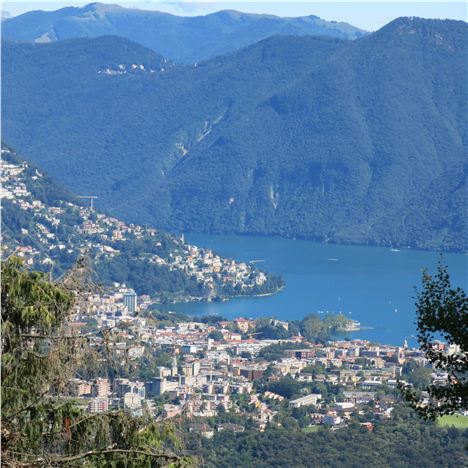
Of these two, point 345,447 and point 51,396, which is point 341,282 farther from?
point 51,396

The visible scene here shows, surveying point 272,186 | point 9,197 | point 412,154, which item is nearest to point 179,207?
point 272,186

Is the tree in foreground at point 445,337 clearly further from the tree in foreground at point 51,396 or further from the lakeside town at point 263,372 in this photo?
the lakeside town at point 263,372

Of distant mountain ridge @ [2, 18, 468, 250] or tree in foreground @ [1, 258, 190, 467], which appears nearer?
tree in foreground @ [1, 258, 190, 467]

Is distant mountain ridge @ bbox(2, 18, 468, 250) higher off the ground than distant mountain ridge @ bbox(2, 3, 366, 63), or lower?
lower

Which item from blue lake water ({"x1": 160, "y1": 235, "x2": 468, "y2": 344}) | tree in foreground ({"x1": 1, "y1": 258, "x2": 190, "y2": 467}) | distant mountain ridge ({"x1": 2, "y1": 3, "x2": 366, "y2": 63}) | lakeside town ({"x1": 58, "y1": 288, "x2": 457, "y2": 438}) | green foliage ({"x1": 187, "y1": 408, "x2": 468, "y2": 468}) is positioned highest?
distant mountain ridge ({"x1": 2, "y1": 3, "x2": 366, "y2": 63})

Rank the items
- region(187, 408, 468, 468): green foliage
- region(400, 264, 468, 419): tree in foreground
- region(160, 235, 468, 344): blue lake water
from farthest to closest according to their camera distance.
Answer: region(160, 235, 468, 344): blue lake water → region(187, 408, 468, 468): green foliage → region(400, 264, 468, 419): tree in foreground

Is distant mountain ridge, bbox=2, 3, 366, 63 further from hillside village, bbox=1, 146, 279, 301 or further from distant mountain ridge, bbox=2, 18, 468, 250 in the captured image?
hillside village, bbox=1, 146, 279, 301

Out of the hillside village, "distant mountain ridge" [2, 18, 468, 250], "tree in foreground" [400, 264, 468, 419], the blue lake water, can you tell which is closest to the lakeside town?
the blue lake water

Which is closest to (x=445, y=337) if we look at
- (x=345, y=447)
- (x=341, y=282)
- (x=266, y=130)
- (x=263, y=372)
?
(x=345, y=447)

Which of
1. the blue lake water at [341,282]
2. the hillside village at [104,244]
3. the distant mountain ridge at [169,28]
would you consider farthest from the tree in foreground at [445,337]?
the distant mountain ridge at [169,28]
